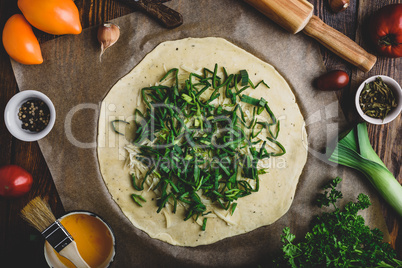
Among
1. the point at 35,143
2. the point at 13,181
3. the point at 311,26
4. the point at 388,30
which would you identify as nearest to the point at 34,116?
the point at 35,143

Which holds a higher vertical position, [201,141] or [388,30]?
[388,30]

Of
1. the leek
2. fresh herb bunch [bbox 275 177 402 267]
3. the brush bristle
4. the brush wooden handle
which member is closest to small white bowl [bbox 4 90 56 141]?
the brush bristle

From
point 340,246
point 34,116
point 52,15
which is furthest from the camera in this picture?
point 34,116

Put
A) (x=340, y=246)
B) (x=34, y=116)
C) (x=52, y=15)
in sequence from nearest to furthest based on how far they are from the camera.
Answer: (x=340, y=246)
(x=52, y=15)
(x=34, y=116)

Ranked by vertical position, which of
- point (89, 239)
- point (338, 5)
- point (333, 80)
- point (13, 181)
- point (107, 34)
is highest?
point (338, 5)

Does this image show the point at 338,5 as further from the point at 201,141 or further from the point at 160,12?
the point at 201,141

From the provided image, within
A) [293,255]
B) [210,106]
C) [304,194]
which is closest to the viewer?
[293,255]

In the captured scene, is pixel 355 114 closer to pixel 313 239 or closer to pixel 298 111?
pixel 298 111

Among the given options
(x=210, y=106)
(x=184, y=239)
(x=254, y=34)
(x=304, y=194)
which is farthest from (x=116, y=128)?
(x=304, y=194)

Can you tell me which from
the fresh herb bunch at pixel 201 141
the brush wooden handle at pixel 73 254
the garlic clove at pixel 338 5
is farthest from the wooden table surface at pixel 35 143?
the fresh herb bunch at pixel 201 141
